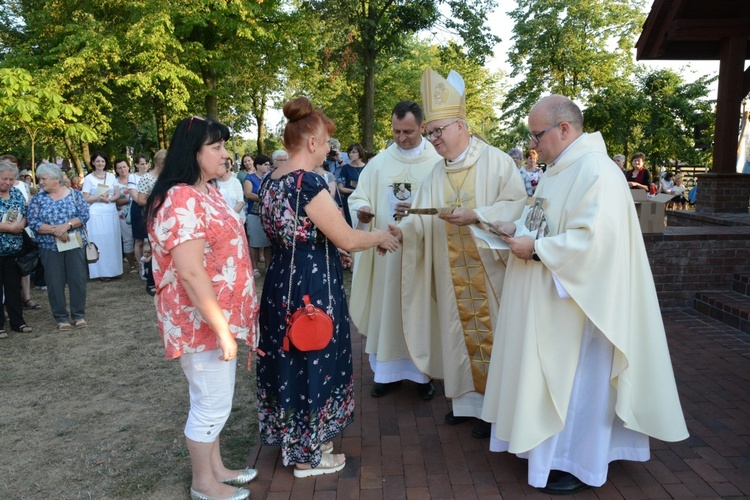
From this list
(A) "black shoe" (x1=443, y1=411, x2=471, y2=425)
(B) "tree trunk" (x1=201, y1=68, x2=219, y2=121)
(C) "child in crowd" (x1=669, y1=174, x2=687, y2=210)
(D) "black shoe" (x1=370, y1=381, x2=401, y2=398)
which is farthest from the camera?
(B) "tree trunk" (x1=201, y1=68, x2=219, y2=121)

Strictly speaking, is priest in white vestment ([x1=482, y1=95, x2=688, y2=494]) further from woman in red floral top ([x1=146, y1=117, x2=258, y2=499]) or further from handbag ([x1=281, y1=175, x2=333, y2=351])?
woman in red floral top ([x1=146, y1=117, x2=258, y2=499])

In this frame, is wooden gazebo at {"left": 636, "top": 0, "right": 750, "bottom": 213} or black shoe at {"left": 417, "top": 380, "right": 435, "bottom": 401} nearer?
black shoe at {"left": 417, "top": 380, "right": 435, "bottom": 401}

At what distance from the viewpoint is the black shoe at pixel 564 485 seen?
3154mm

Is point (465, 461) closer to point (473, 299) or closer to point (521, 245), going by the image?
point (473, 299)

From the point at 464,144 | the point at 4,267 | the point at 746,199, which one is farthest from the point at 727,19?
the point at 4,267

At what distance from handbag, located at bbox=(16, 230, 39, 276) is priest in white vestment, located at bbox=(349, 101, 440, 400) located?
427 centimetres

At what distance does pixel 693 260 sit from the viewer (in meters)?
6.69

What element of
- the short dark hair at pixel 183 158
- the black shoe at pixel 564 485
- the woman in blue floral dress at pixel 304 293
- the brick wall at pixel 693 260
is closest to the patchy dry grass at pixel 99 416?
the woman in blue floral dress at pixel 304 293

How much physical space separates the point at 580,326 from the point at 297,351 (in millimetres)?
1479

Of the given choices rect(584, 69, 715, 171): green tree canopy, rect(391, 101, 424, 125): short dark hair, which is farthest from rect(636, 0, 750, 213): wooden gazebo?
rect(584, 69, 715, 171): green tree canopy

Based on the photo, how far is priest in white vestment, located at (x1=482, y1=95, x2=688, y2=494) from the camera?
2.91m

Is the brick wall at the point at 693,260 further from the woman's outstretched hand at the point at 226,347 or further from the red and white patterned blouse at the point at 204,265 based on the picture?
the woman's outstretched hand at the point at 226,347

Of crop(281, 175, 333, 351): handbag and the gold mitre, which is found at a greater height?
the gold mitre

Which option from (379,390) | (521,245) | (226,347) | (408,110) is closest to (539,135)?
(521,245)
